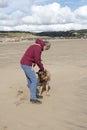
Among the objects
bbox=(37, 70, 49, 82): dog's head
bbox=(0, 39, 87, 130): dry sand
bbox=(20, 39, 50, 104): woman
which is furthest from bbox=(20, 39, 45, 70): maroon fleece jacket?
bbox=(0, 39, 87, 130): dry sand

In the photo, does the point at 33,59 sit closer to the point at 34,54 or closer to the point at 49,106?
the point at 34,54

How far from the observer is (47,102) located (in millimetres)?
11047

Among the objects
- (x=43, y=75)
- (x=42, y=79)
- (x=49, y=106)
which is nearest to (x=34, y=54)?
(x=43, y=75)

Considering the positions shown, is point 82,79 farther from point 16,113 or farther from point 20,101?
point 16,113

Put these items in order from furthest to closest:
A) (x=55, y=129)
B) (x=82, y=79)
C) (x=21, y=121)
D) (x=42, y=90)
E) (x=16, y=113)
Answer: (x=82, y=79)
(x=42, y=90)
(x=16, y=113)
(x=21, y=121)
(x=55, y=129)

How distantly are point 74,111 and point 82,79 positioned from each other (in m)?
4.84

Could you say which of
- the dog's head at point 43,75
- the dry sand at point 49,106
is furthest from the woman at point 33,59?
the dog's head at point 43,75

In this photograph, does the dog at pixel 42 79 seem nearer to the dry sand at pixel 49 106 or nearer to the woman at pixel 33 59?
the dry sand at pixel 49 106

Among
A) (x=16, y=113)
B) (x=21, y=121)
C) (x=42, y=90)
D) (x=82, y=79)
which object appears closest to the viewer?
(x=21, y=121)

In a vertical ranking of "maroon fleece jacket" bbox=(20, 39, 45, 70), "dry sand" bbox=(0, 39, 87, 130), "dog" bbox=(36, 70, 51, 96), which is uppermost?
"maroon fleece jacket" bbox=(20, 39, 45, 70)

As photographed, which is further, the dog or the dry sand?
the dog

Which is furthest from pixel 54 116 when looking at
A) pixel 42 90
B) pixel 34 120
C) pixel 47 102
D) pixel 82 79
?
pixel 82 79

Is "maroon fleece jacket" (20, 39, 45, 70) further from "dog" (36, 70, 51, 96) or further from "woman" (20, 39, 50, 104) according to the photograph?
"dog" (36, 70, 51, 96)

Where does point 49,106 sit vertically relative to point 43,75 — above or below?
below
